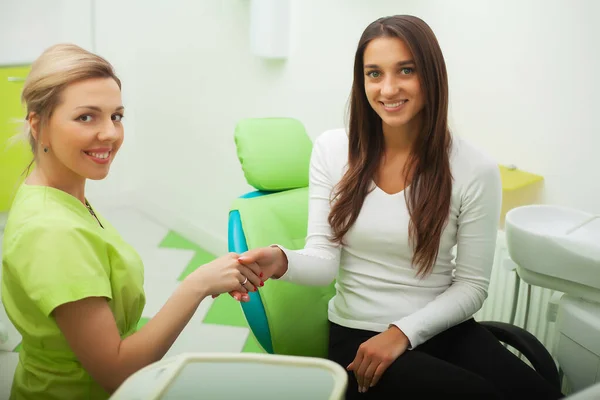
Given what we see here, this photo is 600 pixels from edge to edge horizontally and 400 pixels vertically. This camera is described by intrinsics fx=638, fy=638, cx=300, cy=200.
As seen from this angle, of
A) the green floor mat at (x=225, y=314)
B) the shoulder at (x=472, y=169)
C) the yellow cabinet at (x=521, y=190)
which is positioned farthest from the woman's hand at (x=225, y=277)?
the green floor mat at (x=225, y=314)

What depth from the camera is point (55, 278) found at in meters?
1.01

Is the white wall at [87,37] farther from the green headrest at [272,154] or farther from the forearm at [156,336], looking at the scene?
the forearm at [156,336]

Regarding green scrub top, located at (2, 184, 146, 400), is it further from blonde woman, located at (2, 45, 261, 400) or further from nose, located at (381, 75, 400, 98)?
nose, located at (381, 75, 400, 98)

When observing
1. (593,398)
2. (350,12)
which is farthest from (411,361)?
(350,12)

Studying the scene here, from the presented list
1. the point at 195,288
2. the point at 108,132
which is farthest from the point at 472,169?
the point at 108,132

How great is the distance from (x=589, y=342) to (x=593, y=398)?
0.65 metres

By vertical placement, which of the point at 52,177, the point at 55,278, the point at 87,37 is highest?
the point at 87,37

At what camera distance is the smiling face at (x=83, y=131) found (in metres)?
1.13

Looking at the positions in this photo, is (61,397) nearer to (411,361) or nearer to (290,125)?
(411,361)

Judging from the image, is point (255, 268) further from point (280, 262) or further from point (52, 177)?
point (52, 177)

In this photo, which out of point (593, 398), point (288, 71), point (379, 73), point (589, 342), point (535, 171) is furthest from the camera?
point (288, 71)

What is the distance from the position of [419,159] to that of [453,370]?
1.56 feet

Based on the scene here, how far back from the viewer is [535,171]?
1848mm

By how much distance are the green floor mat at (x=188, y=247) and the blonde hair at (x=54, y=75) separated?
1922 millimetres
